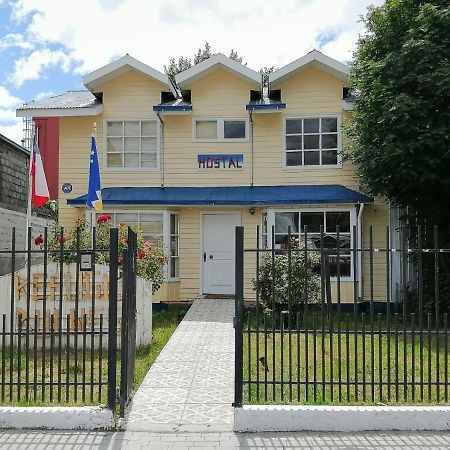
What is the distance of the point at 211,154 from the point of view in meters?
16.5

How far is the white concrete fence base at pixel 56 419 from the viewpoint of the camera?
239 inches

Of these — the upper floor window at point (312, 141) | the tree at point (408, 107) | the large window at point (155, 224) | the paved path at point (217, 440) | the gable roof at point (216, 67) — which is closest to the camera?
the paved path at point (217, 440)

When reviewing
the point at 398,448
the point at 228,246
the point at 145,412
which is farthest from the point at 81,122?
the point at 398,448

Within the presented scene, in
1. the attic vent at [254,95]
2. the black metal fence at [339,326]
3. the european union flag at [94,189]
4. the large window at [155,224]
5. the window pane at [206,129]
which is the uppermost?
the attic vent at [254,95]

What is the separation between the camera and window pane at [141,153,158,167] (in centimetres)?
1669

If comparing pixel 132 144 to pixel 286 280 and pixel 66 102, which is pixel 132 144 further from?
pixel 286 280

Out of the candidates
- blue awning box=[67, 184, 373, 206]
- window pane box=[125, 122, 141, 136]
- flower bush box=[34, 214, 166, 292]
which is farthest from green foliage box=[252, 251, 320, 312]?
window pane box=[125, 122, 141, 136]

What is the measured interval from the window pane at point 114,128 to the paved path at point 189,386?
23.2 ft

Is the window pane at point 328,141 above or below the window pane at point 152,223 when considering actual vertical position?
above

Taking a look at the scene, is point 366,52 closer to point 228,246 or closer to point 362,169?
point 362,169

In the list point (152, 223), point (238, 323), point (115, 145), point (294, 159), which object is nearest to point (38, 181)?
point (115, 145)

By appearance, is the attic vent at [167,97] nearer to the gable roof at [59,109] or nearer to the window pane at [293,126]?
the gable roof at [59,109]

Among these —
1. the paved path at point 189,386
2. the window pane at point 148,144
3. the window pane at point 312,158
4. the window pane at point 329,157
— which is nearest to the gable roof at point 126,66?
the window pane at point 148,144

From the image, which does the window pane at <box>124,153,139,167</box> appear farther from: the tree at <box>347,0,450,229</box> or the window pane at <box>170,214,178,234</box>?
the tree at <box>347,0,450,229</box>
